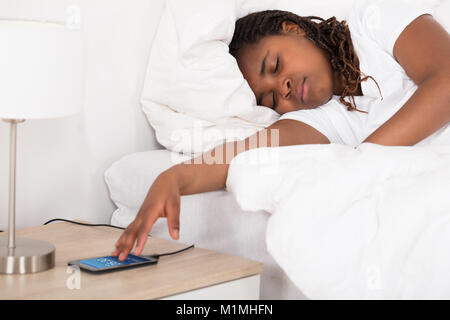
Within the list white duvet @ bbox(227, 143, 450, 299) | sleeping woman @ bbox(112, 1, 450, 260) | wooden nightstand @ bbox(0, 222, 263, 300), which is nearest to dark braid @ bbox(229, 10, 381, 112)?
sleeping woman @ bbox(112, 1, 450, 260)

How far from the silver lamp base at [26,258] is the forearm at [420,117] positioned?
0.67 m

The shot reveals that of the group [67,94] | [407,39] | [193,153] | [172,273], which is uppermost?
[407,39]

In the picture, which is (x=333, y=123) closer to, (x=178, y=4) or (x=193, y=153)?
(x=193, y=153)

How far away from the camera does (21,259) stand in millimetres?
959

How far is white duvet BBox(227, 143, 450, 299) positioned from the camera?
3.05ft

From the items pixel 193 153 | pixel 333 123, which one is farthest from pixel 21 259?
pixel 333 123

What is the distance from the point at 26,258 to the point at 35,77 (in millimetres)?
278

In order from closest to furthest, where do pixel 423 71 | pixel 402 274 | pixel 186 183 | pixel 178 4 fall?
1. pixel 402 274
2. pixel 186 183
3. pixel 423 71
4. pixel 178 4

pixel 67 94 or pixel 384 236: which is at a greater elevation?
pixel 67 94

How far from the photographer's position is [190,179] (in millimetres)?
1113

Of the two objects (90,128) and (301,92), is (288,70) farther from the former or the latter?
(90,128)

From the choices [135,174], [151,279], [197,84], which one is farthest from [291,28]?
[151,279]

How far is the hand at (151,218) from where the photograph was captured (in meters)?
0.99

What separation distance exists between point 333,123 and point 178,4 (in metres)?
0.47
